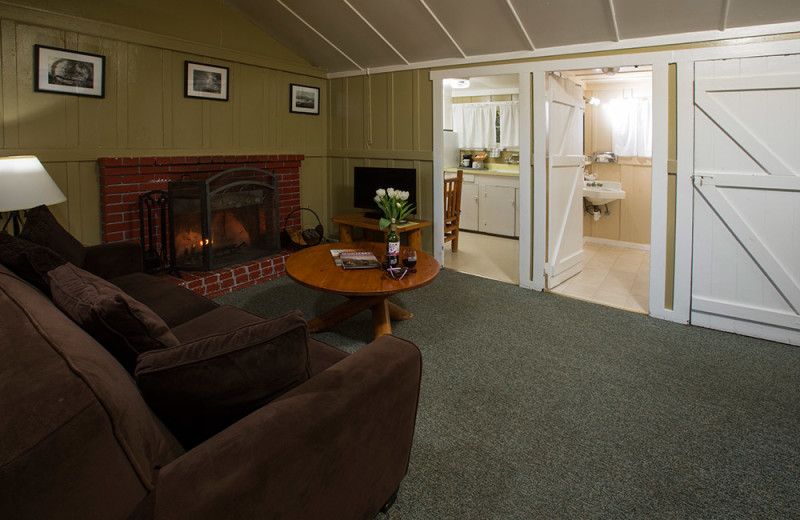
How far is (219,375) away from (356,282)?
5.68ft

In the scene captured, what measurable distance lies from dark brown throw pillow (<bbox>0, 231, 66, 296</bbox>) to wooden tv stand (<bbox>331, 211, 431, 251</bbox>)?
9.45ft

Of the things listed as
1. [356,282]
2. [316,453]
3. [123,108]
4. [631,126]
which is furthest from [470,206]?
[316,453]

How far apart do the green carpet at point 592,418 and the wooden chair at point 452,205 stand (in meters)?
1.99

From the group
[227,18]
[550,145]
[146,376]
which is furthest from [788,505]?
[227,18]

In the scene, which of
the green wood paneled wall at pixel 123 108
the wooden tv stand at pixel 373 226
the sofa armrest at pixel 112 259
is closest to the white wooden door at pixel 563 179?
the wooden tv stand at pixel 373 226

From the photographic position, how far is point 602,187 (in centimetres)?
597

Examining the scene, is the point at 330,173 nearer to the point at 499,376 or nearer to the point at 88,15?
the point at 88,15

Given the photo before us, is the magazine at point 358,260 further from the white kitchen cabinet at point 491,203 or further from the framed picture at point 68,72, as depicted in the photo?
the white kitchen cabinet at point 491,203

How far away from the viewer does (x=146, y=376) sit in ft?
3.51

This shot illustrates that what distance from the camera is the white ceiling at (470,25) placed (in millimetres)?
3033

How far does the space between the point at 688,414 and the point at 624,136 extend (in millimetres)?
4330

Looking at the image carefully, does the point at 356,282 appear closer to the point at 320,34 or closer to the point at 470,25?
the point at 470,25

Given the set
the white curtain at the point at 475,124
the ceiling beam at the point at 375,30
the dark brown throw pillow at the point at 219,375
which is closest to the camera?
the dark brown throw pillow at the point at 219,375

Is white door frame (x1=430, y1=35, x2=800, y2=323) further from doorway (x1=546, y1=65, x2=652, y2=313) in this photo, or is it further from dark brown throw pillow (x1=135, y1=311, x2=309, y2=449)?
dark brown throw pillow (x1=135, y1=311, x2=309, y2=449)
